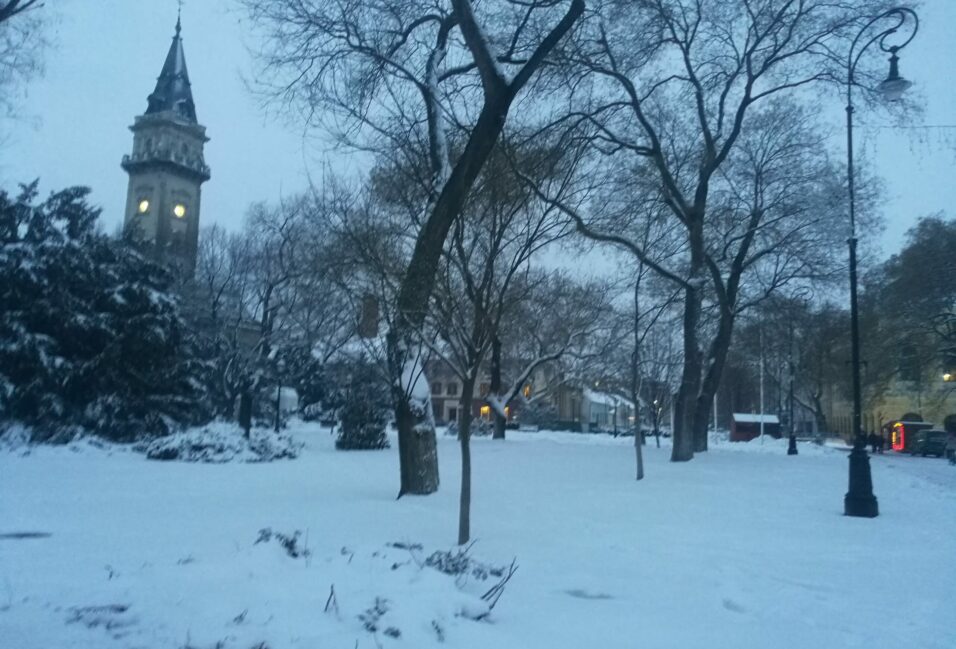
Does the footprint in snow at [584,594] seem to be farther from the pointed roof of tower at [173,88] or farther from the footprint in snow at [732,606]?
the pointed roof of tower at [173,88]

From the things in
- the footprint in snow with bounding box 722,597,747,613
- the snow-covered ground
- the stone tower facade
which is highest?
the stone tower facade

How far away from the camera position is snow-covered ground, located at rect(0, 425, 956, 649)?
500 centimetres

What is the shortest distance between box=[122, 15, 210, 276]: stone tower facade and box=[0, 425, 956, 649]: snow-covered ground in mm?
68605

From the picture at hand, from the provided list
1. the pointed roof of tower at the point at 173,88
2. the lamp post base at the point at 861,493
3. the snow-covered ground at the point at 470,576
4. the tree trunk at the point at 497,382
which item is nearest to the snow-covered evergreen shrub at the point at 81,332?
the snow-covered ground at the point at 470,576

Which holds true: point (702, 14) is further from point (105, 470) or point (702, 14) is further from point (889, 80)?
point (105, 470)

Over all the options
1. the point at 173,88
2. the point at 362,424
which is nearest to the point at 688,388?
the point at 362,424

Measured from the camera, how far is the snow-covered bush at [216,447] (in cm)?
2116

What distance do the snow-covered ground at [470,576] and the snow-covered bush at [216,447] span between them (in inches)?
195

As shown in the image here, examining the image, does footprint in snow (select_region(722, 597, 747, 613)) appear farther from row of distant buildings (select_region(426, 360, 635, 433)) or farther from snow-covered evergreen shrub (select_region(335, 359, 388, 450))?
row of distant buildings (select_region(426, 360, 635, 433))

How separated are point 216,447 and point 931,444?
42824 mm

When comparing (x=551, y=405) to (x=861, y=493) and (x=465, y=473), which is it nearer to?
(x=861, y=493)

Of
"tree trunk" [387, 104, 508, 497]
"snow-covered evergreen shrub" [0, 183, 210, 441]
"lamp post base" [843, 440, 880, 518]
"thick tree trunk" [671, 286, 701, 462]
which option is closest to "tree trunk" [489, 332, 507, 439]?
"thick tree trunk" [671, 286, 701, 462]

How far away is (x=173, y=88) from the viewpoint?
80.1 meters

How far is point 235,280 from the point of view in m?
36.8
